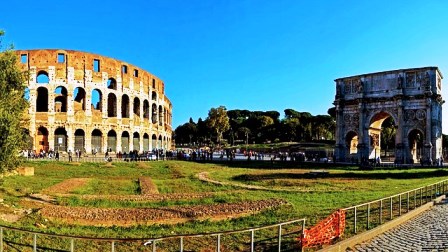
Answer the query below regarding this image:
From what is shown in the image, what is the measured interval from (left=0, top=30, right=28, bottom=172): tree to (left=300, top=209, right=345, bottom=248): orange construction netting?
364 inches

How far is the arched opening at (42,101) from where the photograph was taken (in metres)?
40.6

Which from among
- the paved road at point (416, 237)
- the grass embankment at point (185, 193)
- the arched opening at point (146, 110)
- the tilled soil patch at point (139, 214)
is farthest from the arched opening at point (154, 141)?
the paved road at point (416, 237)

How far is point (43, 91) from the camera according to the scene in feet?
134

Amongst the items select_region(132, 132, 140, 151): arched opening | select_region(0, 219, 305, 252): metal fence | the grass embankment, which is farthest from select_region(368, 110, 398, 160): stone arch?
select_region(0, 219, 305, 252): metal fence

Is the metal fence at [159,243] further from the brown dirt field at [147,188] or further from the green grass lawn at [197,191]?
the brown dirt field at [147,188]

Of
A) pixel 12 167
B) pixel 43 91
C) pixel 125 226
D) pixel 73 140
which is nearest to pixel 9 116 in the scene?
pixel 12 167

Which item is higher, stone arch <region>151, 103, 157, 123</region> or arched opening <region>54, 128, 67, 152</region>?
stone arch <region>151, 103, 157, 123</region>

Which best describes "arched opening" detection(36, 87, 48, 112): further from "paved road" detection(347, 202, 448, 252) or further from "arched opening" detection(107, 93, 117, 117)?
"paved road" detection(347, 202, 448, 252)

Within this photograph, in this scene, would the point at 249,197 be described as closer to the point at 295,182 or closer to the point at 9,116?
the point at 295,182

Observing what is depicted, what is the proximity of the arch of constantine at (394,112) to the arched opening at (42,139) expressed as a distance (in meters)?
32.1

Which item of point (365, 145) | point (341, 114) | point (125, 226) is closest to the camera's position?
point (125, 226)

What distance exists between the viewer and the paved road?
7939 millimetres

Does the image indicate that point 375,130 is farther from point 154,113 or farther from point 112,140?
point 112,140

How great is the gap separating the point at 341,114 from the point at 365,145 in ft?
16.0
